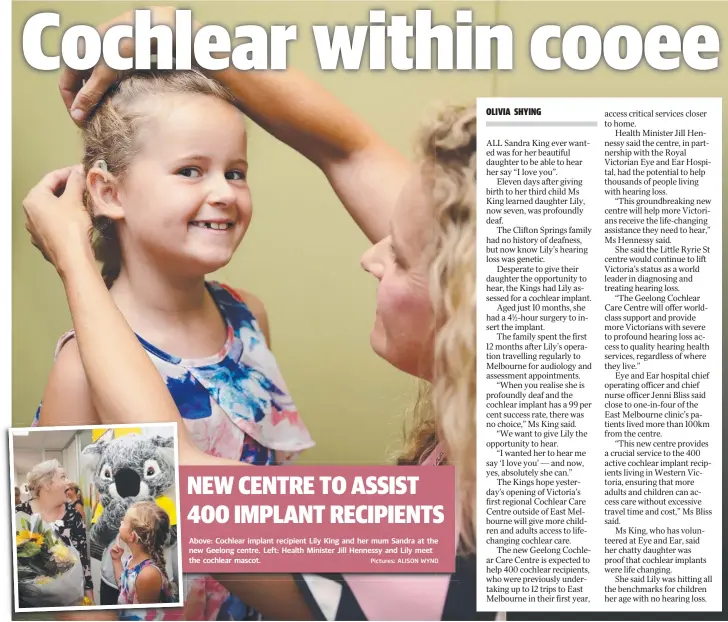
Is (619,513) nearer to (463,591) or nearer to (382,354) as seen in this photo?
(463,591)

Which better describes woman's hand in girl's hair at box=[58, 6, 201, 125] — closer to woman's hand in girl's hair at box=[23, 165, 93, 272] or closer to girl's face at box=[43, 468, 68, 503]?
woman's hand in girl's hair at box=[23, 165, 93, 272]

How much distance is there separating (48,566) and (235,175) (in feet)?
3.78

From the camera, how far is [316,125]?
2479 millimetres

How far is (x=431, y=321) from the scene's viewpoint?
2451 mm

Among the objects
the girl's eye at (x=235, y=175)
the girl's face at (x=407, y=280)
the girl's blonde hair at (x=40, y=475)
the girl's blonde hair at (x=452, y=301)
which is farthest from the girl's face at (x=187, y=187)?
the girl's blonde hair at (x=40, y=475)

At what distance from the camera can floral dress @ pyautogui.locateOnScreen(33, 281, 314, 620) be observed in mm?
2434

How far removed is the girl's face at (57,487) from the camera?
8.07 feet

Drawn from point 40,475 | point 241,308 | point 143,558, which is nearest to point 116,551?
point 143,558

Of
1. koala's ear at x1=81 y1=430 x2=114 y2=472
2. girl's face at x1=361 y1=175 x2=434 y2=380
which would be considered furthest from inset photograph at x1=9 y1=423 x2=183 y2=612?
girl's face at x1=361 y1=175 x2=434 y2=380

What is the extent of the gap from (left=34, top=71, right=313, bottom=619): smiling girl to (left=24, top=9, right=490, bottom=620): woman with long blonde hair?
0.15 ft

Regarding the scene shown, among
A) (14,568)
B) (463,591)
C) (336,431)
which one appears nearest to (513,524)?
(463,591)

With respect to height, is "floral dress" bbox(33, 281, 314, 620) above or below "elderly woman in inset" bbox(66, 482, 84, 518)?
above

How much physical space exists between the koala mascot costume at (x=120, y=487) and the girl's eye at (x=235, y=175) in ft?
2.42
